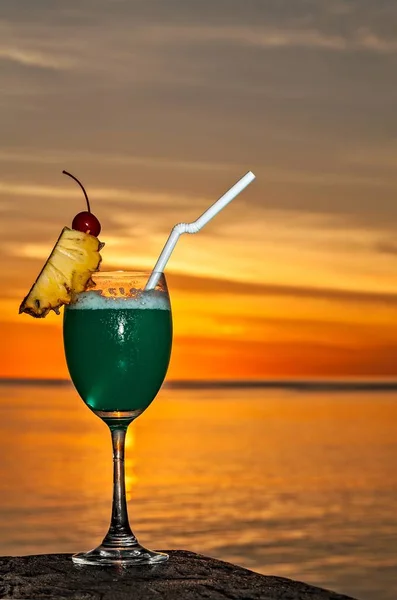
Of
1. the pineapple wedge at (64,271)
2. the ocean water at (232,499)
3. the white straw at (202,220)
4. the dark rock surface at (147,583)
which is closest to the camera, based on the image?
the dark rock surface at (147,583)

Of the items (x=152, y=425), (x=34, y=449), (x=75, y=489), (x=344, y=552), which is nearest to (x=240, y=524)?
(x=344, y=552)

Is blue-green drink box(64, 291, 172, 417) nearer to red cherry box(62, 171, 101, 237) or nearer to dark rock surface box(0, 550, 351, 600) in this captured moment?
red cherry box(62, 171, 101, 237)

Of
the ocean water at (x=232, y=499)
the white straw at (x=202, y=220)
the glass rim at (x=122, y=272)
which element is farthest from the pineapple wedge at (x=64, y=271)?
the ocean water at (x=232, y=499)

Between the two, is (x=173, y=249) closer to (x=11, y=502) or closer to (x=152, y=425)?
(x=11, y=502)

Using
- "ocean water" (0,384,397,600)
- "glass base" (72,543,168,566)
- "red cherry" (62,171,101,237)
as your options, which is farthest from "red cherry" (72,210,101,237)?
"ocean water" (0,384,397,600)

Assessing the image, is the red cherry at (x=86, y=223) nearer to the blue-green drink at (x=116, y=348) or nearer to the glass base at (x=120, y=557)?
the blue-green drink at (x=116, y=348)
